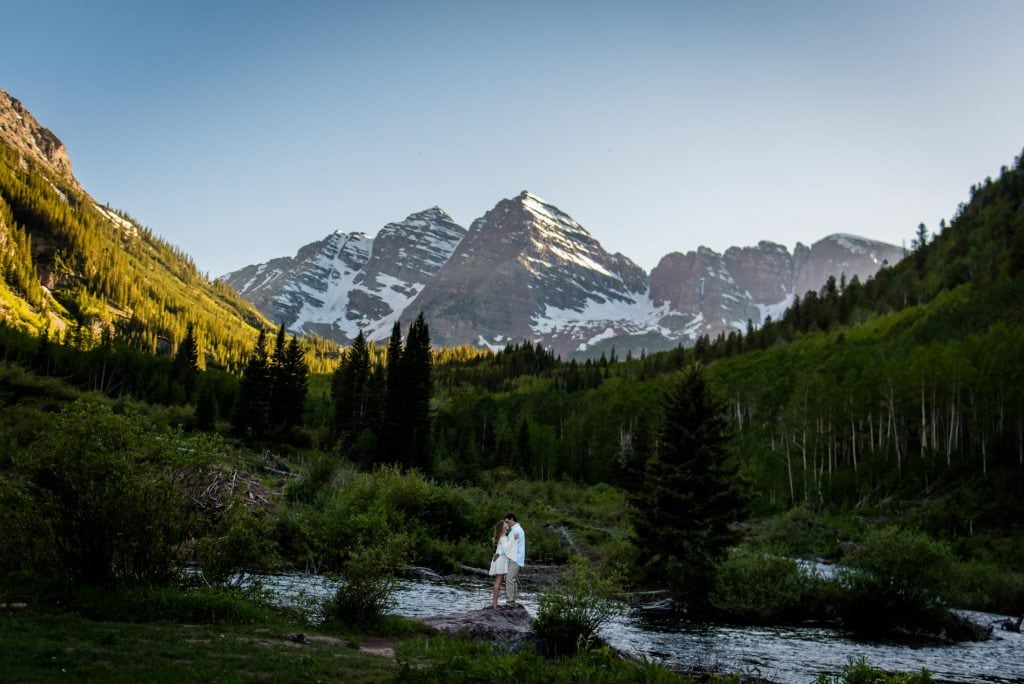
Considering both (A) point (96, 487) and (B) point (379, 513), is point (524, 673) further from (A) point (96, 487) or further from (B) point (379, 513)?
(B) point (379, 513)

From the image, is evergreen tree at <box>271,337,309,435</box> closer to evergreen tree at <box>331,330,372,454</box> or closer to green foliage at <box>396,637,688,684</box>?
evergreen tree at <box>331,330,372,454</box>

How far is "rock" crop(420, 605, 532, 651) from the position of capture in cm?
1652

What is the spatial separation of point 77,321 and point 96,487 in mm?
212598

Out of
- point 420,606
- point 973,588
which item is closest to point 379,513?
point 420,606

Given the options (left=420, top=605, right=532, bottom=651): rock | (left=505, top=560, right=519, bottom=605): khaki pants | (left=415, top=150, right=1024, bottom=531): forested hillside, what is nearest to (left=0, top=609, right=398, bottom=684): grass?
(left=420, top=605, right=532, bottom=651): rock

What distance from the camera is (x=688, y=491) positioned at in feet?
119

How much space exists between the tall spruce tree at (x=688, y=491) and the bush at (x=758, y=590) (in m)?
1.64

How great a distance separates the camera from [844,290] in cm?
17562

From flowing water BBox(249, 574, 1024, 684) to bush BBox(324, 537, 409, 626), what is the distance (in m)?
1.19

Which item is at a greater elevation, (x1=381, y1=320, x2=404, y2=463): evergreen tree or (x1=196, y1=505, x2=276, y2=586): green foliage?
(x1=381, y1=320, x2=404, y2=463): evergreen tree

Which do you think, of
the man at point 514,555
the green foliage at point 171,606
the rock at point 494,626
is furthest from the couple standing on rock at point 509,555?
the green foliage at point 171,606

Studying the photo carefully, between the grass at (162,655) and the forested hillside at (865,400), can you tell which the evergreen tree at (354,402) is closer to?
the forested hillside at (865,400)

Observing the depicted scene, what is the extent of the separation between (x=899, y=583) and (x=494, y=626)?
18884mm

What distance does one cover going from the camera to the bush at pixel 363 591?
19188mm
